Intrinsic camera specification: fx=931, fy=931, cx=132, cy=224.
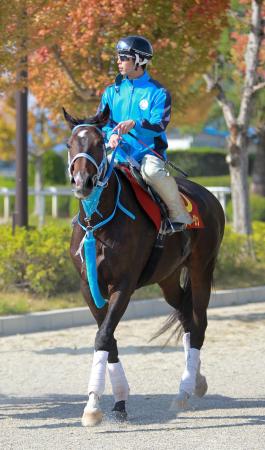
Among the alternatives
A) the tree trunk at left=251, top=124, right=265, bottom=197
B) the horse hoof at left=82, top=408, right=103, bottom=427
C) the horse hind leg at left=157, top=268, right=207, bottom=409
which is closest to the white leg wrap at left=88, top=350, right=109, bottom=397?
the horse hoof at left=82, top=408, right=103, bottom=427

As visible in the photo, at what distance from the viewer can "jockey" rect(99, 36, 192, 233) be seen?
7438 mm

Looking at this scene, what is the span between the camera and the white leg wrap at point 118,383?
289 inches

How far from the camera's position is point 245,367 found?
30.9 feet

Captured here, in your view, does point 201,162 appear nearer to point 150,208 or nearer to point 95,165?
point 150,208

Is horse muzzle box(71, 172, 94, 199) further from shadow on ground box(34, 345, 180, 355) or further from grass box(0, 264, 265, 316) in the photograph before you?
grass box(0, 264, 265, 316)

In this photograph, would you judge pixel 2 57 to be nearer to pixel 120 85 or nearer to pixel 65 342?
pixel 120 85

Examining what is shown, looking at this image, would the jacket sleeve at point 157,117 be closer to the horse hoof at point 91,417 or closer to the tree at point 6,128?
the horse hoof at point 91,417

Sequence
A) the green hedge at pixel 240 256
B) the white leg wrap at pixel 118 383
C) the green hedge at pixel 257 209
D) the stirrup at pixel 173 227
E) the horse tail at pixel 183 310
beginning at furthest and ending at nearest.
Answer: the green hedge at pixel 257 209 < the green hedge at pixel 240 256 < the horse tail at pixel 183 310 < the stirrup at pixel 173 227 < the white leg wrap at pixel 118 383

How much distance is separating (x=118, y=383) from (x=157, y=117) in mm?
2137

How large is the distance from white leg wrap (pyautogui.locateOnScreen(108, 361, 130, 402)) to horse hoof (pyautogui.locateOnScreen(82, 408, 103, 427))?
376 millimetres

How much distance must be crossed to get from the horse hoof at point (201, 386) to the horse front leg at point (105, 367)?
99 centimetres

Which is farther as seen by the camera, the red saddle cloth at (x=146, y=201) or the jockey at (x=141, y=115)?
the red saddle cloth at (x=146, y=201)

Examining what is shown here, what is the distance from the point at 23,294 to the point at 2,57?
421cm

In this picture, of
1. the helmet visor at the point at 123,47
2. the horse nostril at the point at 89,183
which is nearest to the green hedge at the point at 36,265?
the helmet visor at the point at 123,47
